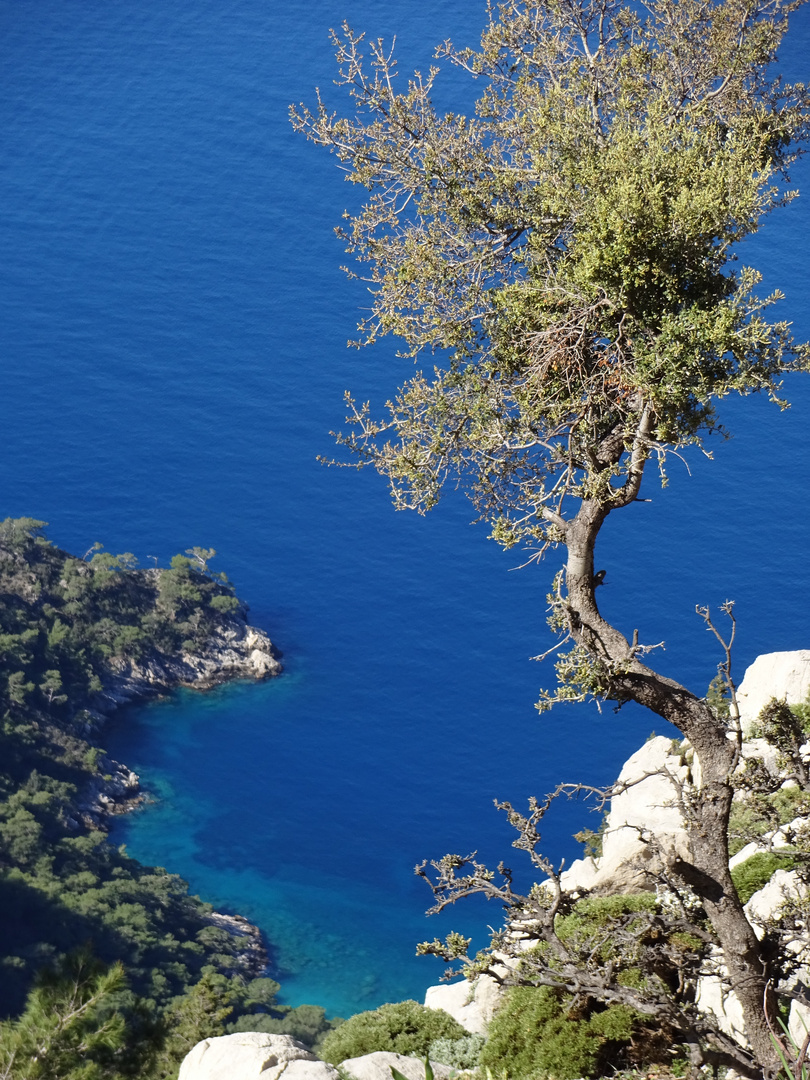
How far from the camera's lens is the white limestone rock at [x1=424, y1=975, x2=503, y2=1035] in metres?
15.9

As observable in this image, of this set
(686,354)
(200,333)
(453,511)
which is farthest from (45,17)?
(686,354)

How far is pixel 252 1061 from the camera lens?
12.9m

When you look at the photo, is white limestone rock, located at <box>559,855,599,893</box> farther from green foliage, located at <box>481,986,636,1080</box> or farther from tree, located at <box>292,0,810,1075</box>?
tree, located at <box>292,0,810,1075</box>

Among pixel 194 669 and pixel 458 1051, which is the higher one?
pixel 194 669

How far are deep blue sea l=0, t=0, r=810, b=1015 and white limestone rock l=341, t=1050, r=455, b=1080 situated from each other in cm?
2039

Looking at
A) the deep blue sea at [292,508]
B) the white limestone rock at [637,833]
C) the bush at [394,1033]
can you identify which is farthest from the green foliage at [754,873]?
the deep blue sea at [292,508]

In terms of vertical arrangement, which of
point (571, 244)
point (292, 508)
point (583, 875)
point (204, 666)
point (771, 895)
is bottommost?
point (771, 895)

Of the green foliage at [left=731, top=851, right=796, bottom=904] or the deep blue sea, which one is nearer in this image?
the green foliage at [left=731, top=851, right=796, bottom=904]

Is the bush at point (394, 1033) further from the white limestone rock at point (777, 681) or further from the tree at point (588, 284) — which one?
the white limestone rock at point (777, 681)

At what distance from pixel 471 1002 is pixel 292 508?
3690 cm

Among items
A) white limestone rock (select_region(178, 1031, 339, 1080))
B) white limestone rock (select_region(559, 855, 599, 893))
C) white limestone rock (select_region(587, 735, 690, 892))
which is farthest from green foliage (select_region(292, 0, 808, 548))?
white limestone rock (select_region(559, 855, 599, 893))

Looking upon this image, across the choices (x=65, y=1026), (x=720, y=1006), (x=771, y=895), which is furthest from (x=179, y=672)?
(x=720, y=1006)

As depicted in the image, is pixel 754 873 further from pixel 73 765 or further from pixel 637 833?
pixel 73 765

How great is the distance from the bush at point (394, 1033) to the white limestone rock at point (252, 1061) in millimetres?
1948
